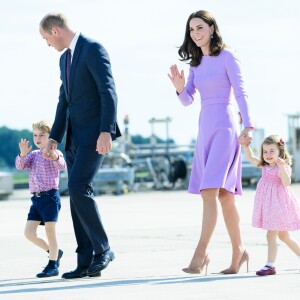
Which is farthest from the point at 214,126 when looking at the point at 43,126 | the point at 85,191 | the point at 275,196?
the point at 43,126

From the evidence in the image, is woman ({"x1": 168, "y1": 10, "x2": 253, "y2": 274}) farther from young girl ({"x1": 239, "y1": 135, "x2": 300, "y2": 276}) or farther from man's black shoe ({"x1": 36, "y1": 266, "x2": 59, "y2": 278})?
man's black shoe ({"x1": 36, "y1": 266, "x2": 59, "y2": 278})

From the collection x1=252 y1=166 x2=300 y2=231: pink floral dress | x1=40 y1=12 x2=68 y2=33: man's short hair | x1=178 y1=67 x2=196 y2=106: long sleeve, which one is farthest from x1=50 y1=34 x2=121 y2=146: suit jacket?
x1=252 y1=166 x2=300 y2=231: pink floral dress

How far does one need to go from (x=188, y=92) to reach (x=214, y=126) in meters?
0.42

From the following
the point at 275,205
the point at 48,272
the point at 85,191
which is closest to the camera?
the point at 85,191

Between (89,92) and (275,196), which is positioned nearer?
(89,92)

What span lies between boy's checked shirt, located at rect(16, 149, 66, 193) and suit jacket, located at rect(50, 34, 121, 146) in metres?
0.71

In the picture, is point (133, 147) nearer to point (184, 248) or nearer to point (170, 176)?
point (170, 176)

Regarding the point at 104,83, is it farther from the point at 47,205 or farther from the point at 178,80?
the point at 47,205

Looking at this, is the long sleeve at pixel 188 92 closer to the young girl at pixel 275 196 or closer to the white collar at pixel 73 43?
the young girl at pixel 275 196

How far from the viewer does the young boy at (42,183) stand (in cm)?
844

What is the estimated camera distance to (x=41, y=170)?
8.50 metres

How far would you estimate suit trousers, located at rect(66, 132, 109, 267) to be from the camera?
25.1 feet

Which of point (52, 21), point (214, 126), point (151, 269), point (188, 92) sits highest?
point (52, 21)

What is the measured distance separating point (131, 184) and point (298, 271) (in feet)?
86.2
